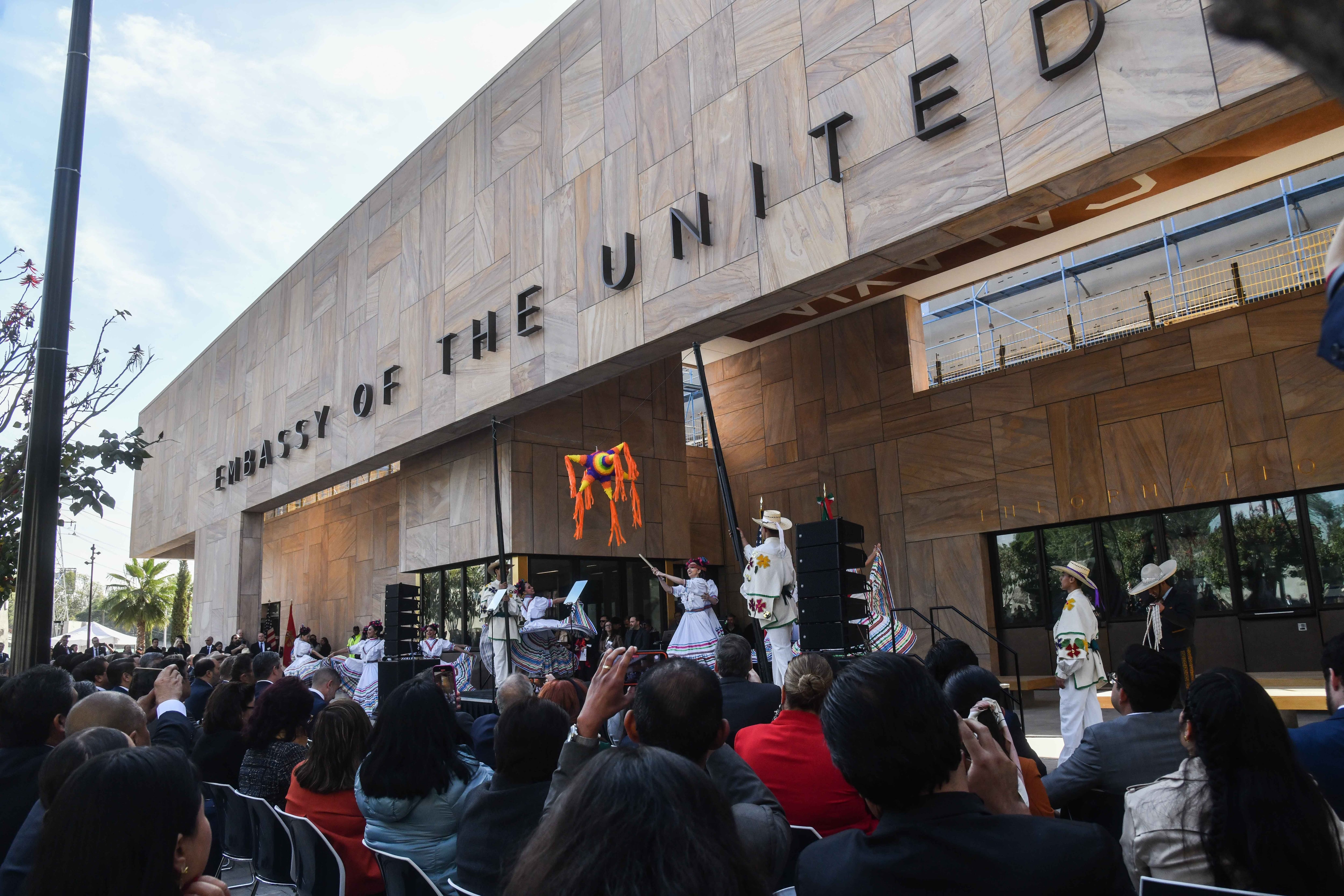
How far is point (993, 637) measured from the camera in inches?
426

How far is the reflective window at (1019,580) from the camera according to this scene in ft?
41.6

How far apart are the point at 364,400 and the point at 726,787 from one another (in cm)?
1499

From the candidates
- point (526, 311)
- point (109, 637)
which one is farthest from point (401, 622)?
point (109, 637)

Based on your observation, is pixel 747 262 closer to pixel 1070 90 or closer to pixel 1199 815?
pixel 1070 90

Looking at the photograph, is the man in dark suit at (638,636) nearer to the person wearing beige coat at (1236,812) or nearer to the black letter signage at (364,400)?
the black letter signage at (364,400)

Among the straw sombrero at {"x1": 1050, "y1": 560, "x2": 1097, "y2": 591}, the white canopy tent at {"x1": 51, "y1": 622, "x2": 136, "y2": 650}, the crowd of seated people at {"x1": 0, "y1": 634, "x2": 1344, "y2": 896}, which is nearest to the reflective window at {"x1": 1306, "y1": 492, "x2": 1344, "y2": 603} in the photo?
the straw sombrero at {"x1": 1050, "y1": 560, "x2": 1097, "y2": 591}

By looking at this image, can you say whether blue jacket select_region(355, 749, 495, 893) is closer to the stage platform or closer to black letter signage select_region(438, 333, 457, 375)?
the stage platform

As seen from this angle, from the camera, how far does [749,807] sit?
2.11 metres

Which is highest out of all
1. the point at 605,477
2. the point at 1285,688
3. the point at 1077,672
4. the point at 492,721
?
the point at 605,477

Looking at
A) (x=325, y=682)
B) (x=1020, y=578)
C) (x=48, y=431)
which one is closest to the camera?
(x=48, y=431)

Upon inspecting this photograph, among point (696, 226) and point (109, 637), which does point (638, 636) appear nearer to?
point (696, 226)

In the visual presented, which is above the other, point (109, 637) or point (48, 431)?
point (48, 431)

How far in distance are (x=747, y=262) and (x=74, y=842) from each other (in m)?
8.59

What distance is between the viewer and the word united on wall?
23.6ft
